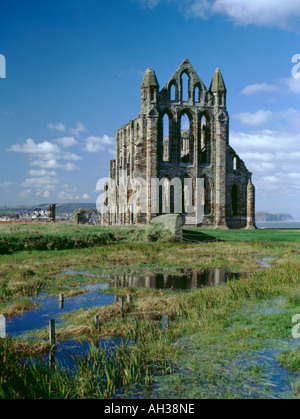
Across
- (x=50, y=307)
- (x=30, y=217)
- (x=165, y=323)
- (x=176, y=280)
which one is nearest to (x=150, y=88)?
(x=176, y=280)

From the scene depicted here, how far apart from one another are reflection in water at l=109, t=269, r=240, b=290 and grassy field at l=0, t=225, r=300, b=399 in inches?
40.1

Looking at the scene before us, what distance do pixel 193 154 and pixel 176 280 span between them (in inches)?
1170

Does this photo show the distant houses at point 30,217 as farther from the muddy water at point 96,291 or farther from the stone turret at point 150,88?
Answer: the muddy water at point 96,291

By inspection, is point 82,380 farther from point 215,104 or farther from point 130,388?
point 215,104

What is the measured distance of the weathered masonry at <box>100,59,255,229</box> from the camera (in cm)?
3966

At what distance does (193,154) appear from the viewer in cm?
4216

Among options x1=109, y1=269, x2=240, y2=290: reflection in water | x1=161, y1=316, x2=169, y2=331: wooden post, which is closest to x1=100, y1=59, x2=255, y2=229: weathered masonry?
x1=109, y1=269, x2=240, y2=290: reflection in water

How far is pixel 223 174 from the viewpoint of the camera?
42.2 metres

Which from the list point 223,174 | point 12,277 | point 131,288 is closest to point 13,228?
point 12,277

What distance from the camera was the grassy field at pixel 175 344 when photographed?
18.0 ft

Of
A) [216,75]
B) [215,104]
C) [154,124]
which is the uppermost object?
[216,75]

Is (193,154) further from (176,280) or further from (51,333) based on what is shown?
(51,333)

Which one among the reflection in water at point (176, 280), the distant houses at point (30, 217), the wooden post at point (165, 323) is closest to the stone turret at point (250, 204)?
the reflection in water at point (176, 280)

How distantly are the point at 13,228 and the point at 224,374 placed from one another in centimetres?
2045
